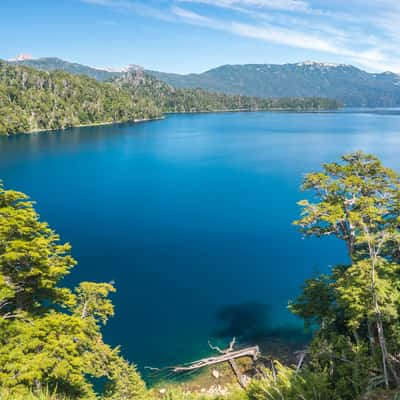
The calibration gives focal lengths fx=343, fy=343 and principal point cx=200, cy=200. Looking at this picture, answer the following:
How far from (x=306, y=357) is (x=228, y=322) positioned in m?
6.86

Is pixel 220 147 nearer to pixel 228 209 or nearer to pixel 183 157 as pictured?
pixel 183 157

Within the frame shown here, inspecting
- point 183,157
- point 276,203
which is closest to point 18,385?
point 276,203

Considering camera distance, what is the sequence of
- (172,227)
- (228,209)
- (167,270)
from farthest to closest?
(228,209), (172,227), (167,270)

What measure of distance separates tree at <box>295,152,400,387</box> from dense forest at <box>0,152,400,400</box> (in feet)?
0.27

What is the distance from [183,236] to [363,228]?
2645 centimetres

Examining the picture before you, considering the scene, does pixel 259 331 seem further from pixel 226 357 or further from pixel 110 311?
pixel 110 311

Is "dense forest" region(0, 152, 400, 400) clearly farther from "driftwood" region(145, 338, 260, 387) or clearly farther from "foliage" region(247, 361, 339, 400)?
"driftwood" region(145, 338, 260, 387)

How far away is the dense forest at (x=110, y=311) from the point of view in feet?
43.8

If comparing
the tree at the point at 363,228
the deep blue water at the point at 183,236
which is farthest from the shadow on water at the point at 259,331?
the tree at the point at 363,228

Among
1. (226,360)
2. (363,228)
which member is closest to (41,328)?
(226,360)

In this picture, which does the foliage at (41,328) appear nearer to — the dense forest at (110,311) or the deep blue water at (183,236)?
the dense forest at (110,311)

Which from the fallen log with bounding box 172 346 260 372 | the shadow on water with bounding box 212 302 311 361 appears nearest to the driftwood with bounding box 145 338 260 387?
the fallen log with bounding box 172 346 260 372

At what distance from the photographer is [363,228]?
737 inches

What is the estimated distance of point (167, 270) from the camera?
34.8m
